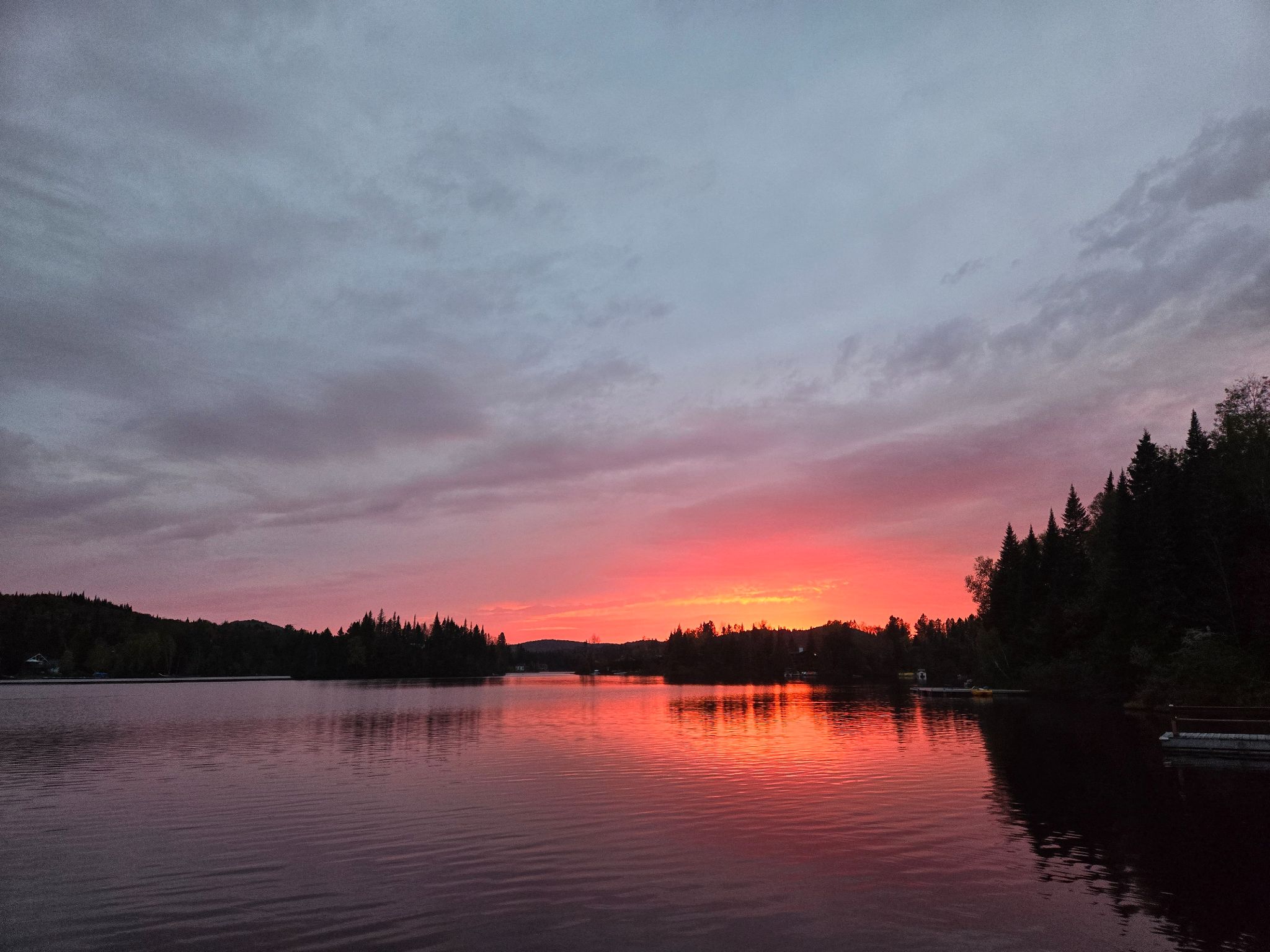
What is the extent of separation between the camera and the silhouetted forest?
76688mm

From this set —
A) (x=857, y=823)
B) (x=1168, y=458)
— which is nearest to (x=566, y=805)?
(x=857, y=823)

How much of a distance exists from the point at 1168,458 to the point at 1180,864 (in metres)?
91.0

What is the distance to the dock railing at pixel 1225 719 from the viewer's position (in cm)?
5838

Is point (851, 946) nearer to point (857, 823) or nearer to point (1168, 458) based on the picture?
point (857, 823)

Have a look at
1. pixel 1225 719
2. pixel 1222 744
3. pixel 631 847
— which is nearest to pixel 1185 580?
pixel 1225 719

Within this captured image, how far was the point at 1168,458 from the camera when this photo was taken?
98.6 metres

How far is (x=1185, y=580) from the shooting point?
9012 centimetres

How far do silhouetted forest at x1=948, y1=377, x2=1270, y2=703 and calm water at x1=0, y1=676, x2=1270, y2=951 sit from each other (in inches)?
862

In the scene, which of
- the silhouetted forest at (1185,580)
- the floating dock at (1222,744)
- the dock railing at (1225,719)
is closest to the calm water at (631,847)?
the floating dock at (1222,744)

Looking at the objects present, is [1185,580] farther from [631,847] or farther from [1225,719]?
[631,847]

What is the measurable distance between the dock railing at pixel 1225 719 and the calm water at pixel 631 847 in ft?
12.2

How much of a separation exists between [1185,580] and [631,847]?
9115 centimetres

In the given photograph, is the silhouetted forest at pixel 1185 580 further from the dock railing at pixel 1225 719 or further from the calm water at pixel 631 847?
the calm water at pixel 631 847

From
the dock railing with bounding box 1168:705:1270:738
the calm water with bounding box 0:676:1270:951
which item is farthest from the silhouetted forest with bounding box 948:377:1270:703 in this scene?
the calm water with bounding box 0:676:1270:951
